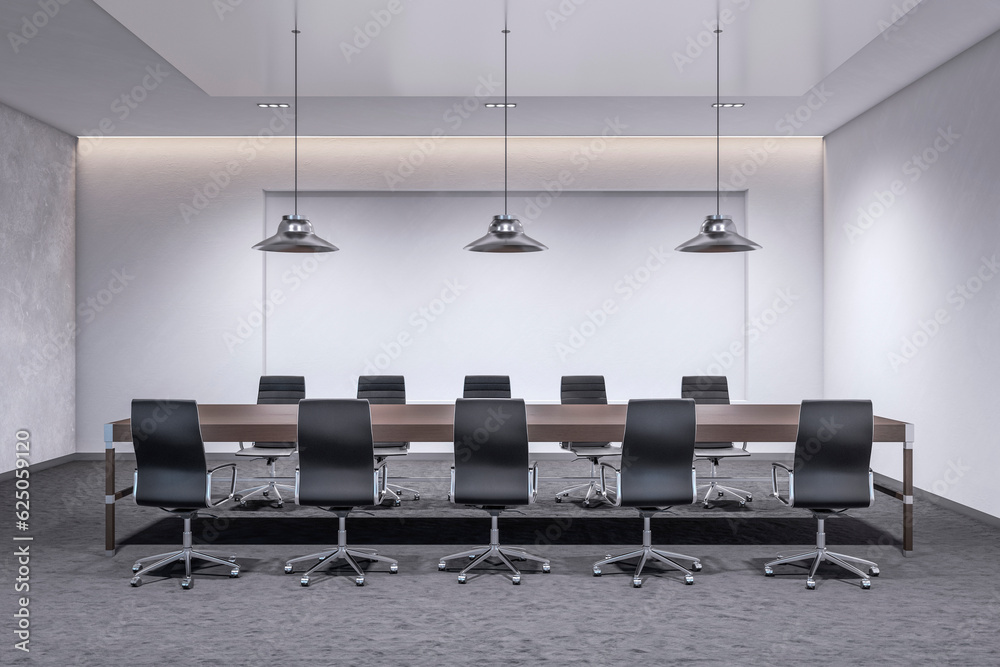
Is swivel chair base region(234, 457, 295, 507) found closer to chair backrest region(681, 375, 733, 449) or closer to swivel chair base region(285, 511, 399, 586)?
swivel chair base region(285, 511, 399, 586)

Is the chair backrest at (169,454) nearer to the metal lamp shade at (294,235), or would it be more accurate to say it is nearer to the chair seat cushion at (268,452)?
the metal lamp shade at (294,235)

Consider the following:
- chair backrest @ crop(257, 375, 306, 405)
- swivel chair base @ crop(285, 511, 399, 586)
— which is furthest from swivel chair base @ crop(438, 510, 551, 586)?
chair backrest @ crop(257, 375, 306, 405)

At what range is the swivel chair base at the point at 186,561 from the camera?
3.61m

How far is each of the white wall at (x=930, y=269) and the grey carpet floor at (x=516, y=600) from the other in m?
0.74

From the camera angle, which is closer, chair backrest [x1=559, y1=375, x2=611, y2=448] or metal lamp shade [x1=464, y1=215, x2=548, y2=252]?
metal lamp shade [x1=464, y1=215, x2=548, y2=252]

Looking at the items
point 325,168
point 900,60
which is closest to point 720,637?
point 900,60

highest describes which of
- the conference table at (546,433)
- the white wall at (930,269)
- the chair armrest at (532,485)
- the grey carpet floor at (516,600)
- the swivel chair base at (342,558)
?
the white wall at (930,269)

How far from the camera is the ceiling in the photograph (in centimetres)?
437

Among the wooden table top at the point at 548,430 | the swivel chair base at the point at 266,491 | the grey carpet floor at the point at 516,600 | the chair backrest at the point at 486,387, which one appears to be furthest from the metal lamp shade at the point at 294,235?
the grey carpet floor at the point at 516,600

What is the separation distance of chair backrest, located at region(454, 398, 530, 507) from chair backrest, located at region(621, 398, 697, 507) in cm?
59

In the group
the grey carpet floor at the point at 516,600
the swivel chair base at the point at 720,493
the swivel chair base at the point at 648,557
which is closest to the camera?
the grey carpet floor at the point at 516,600

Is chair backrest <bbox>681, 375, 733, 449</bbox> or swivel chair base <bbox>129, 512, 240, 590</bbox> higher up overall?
chair backrest <bbox>681, 375, 733, 449</bbox>

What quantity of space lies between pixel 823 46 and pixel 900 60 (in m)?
0.98

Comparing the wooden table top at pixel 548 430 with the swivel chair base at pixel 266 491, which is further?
the swivel chair base at pixel 266 491
